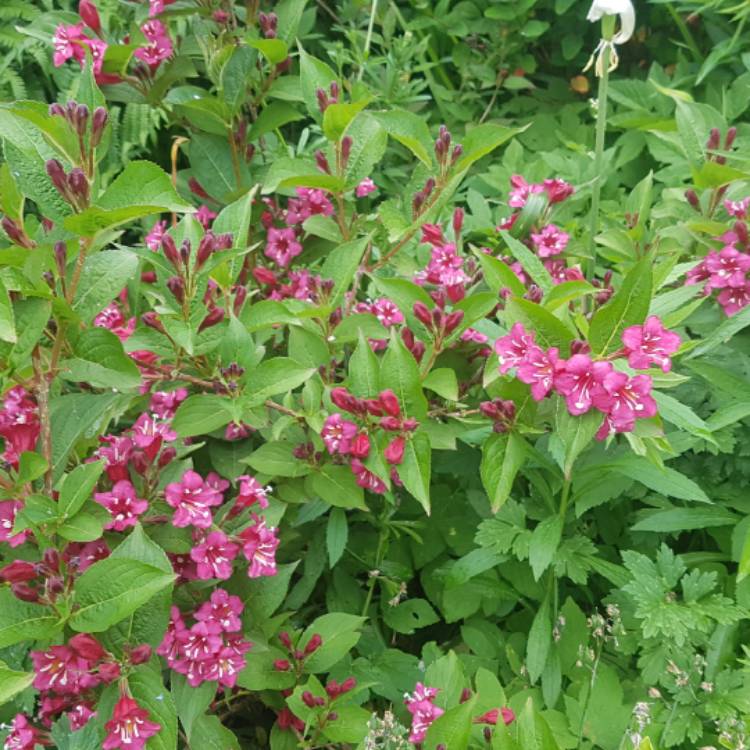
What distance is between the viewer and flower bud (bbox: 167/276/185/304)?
1447 millimetres

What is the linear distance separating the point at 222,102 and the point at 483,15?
6.06 feet

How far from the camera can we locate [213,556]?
1444 mm

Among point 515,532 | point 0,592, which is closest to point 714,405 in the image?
point 515,532

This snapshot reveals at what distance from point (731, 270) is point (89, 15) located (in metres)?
1.31

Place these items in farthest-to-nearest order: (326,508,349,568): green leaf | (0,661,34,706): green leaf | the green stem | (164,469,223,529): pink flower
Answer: the green stem < (326,508,349,568): green leaf < (164,469,223,529): pink flower < (0,661,34,706): green leaf

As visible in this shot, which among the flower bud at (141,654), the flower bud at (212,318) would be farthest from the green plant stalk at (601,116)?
the flower bud at (141,654)

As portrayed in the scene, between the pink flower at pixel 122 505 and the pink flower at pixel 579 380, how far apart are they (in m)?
0.62

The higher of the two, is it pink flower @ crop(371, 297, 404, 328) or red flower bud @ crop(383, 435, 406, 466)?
red flower bud @ crop(383, 435, 406, 466)

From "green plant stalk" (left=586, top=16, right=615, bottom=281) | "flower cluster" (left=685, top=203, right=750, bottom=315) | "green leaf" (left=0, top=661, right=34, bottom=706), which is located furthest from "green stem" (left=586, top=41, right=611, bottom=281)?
"green leaf" (left=0, top=661, right=34, bottom=706)

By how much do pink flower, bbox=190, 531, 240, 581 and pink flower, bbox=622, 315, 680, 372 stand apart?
25.1 inches

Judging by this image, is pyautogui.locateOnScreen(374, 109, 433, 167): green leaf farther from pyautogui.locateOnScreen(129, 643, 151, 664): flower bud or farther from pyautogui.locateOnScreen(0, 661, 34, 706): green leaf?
pyautogui.locateOnScreen(0, 661, 34, 706): green leaf

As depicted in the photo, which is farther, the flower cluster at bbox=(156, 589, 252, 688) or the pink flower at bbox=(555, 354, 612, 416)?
the flower cluster at bbox=(156, 589, 252, 688)

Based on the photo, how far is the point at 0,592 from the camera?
1.32 meters

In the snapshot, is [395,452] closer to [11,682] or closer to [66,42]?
[11,682]
